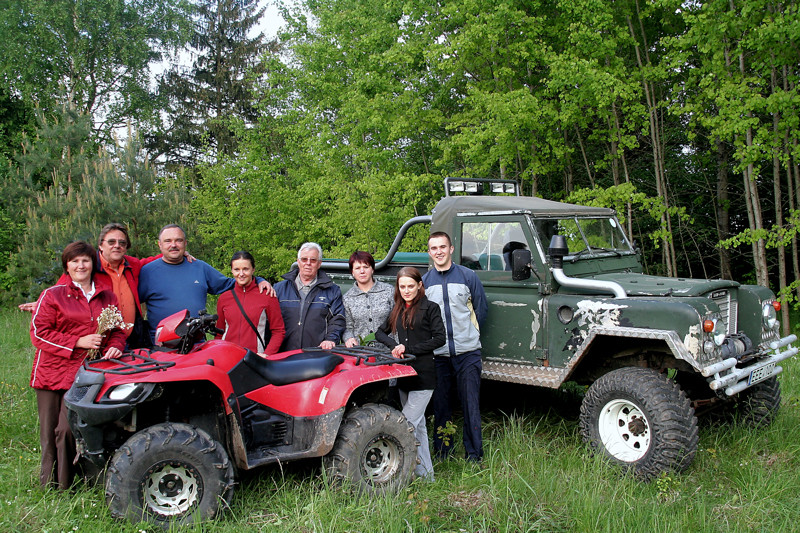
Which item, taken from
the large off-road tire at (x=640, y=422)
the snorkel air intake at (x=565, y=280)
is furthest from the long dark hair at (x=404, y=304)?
the large off-road tire at (x=640, y=422)

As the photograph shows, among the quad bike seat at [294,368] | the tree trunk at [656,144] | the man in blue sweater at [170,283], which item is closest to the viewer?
the quad bike seat at [294,368]

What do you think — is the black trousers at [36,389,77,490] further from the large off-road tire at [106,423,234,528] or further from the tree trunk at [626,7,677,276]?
the tree trunk at [626,7,677,276]

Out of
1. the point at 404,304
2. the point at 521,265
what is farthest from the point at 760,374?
the point at 404,304

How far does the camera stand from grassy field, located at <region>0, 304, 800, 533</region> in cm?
340

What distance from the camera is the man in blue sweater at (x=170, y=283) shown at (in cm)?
452

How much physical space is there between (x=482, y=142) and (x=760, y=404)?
23.3 feet

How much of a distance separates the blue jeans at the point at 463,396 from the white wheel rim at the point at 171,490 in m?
1.88

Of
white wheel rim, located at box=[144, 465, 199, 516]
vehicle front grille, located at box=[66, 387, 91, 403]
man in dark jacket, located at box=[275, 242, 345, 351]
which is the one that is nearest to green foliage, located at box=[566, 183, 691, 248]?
man in dark jacket, located at box=[275, 242, 345, 351]

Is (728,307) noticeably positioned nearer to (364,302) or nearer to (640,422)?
(640,422)

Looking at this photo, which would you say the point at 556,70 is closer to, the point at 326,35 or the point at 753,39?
the point at 753,39

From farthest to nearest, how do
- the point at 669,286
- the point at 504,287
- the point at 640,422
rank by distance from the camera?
the point at 504,287 < the point at 669,286 < the point at 640,422

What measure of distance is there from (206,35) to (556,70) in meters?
20.3

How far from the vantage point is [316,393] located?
12.6 ft

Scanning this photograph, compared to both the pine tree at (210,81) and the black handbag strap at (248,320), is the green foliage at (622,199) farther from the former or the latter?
the pine tree at (210,81)
